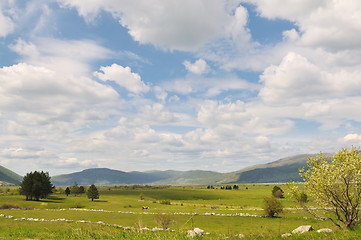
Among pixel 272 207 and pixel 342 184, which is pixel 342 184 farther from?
pixel 272 207

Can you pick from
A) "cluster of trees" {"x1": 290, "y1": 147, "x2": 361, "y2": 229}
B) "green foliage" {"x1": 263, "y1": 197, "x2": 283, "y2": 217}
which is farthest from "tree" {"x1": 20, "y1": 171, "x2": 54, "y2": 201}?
"cluster of trees" {"x1": 290, "y1": 147, "x2": 361, "y2": 229}

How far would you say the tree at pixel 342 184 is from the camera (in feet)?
91.4

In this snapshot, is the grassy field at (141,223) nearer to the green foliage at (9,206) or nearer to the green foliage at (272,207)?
the green foliage at (9,206)

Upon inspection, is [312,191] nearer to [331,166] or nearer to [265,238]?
[331,166]

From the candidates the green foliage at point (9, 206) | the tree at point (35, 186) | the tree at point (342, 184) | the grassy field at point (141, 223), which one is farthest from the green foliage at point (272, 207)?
the tree at point (35, 186)

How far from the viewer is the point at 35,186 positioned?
353 ft

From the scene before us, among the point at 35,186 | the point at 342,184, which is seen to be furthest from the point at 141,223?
the point at 35,186

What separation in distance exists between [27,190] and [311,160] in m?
109

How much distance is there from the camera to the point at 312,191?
30.2 m

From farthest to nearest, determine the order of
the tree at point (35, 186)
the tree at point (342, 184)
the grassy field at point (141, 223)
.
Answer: the tree at point (35, 186)
the tree at point (342, 184)
the grassy field at point (141, 223)

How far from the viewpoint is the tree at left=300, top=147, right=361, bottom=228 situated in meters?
27.8

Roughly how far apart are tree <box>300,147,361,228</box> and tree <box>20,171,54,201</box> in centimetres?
10806

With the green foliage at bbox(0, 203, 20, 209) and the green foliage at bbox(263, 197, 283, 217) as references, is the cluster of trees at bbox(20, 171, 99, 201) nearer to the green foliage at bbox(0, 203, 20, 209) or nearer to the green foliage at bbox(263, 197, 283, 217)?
the green foliage at bbox(0, 203, 20, 209)

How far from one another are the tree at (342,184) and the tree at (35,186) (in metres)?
108
